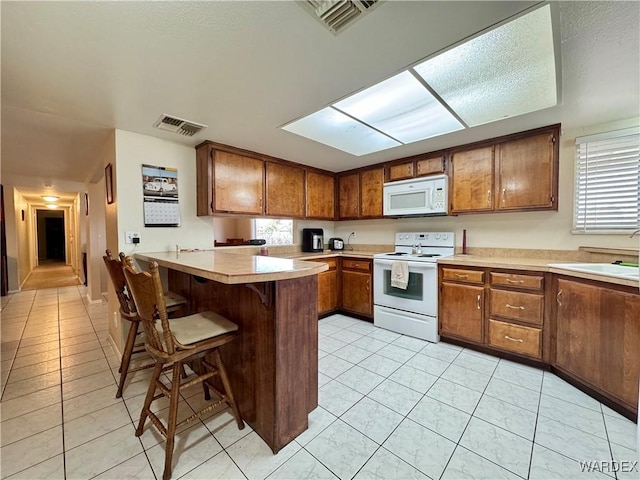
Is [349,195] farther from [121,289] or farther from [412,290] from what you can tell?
[121,289]

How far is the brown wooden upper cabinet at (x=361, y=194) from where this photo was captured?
3.72 meters

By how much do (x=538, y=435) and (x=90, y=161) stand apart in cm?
528

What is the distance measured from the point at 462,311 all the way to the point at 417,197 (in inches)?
54.7

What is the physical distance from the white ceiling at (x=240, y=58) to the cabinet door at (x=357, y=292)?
2176 millimetres

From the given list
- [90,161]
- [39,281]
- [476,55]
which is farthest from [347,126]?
[39,281]

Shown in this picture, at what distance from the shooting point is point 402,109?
210 cm

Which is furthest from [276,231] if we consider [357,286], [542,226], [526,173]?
[542,226]

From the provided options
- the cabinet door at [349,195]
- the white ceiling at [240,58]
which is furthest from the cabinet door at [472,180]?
the cabinet door at [349,195]

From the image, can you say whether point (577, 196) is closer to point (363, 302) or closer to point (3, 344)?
point (363, 302)

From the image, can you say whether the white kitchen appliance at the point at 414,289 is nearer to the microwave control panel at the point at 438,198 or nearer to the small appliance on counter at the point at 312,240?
the microwave control panel at the point at 438,198

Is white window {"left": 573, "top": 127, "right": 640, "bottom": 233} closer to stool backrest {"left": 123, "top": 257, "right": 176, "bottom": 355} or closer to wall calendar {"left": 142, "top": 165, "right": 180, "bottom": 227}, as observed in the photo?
stool backrest {"left": 123, "top": 257, "right": 176, "bottom": 355}

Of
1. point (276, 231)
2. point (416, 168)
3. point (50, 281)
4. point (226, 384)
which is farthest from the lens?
point (50, 281)

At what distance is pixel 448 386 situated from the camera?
6.73 ft

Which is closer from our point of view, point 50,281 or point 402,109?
point 402,109
